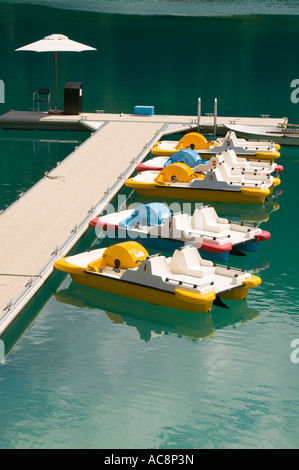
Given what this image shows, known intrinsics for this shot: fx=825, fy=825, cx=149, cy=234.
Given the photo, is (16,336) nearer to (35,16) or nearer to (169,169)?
(169,169)

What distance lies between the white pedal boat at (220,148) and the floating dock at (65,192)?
0.89 m

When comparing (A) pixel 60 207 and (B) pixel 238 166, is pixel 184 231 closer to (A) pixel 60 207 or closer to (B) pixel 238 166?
(A) pixel 60 207

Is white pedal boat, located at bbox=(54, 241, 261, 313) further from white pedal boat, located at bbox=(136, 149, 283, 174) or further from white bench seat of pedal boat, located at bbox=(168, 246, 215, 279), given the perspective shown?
white pedal boat, located at bbox=(136, 149, 283, 174)

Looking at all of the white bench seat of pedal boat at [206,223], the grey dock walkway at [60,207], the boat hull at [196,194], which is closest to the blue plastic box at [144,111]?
the grey dock walkway at [60,207]

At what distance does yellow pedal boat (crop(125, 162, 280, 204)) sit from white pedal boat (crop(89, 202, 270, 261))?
12.5 ft

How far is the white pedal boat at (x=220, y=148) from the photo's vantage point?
2838 cm

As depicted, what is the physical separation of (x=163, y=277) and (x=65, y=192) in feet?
26.0

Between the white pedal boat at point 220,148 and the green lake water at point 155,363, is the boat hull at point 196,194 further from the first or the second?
the white pedal boat at point 220,148

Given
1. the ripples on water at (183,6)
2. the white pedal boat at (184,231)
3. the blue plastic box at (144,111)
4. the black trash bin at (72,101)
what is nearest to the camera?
the white pedal boat at (184,231)

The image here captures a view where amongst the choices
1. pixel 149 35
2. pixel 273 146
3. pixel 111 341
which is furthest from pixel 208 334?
pixel 149 35

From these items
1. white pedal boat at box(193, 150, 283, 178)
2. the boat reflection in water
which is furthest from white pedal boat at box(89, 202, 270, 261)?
white pedal boat at box(193, 150, 283, 178)

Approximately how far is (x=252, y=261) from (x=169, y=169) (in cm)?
583

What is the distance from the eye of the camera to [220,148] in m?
28.3

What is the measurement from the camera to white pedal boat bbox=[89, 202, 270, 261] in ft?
63.1
